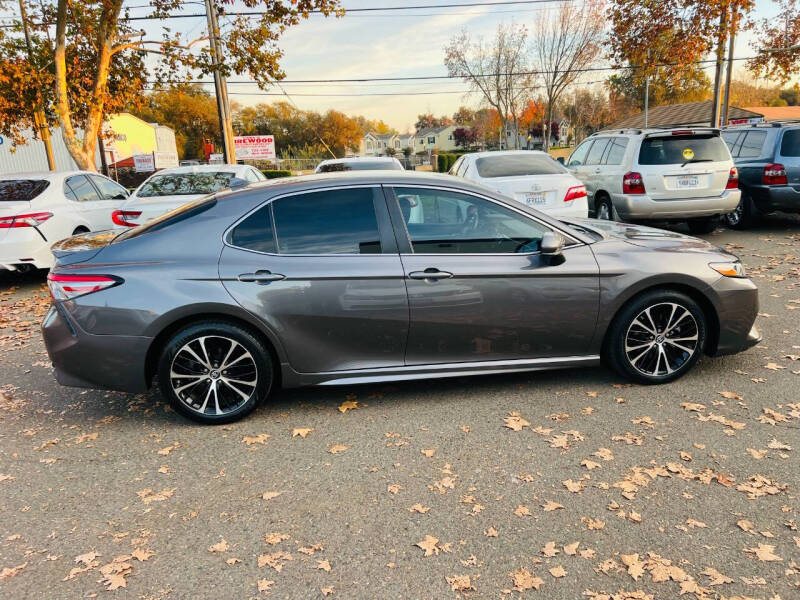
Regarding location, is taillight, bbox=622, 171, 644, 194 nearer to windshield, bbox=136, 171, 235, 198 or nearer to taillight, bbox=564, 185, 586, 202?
taillight, bbox=564, 185, 586, 202

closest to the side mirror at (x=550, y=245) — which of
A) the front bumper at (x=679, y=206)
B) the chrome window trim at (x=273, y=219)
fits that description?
the chrome window trim at (x=273, y=219)

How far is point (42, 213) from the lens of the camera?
8.15 m

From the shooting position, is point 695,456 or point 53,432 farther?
point 53,432

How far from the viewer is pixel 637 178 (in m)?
9.24

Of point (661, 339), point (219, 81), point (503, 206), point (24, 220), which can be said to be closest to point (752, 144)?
point (661, 339)

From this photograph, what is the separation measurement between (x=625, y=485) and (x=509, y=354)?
126cm

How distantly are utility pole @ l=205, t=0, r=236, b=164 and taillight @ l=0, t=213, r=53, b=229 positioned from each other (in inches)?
358

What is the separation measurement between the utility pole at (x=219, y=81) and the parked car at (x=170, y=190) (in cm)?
754

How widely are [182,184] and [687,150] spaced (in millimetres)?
7979

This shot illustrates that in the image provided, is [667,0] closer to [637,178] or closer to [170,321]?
[637,178]

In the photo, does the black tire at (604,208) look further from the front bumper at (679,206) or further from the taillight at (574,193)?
the taillight at (574,193)

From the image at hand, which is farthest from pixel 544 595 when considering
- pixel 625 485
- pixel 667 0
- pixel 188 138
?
pixel 188 138

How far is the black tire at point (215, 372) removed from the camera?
12.6ft

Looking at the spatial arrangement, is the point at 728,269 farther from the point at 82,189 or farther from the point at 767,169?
the point at 82,189
